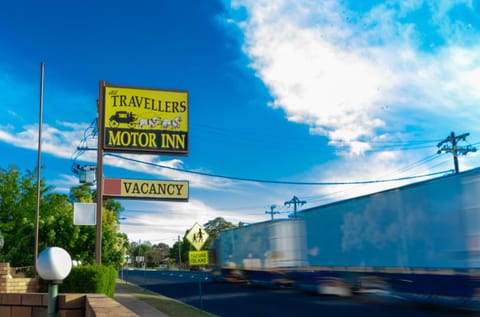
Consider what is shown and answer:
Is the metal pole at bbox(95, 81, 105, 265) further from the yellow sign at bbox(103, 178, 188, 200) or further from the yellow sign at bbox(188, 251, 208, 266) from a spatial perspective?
the yellow sign at bbox(188, 251, 208, 266)

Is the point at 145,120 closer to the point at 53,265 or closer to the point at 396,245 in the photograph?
the point at 396,245

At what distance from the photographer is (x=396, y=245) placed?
16453mm

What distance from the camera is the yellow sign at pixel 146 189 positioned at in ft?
66.1

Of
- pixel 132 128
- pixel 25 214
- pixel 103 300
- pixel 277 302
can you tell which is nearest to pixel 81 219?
pixel 132 128

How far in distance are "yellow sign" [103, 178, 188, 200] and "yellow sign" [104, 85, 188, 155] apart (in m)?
1.31

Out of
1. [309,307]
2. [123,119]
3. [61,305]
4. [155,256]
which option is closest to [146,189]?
[123,119]

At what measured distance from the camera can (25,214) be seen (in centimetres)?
3434

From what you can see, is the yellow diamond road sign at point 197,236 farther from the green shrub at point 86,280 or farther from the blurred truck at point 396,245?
the blurred truck at point 396,245

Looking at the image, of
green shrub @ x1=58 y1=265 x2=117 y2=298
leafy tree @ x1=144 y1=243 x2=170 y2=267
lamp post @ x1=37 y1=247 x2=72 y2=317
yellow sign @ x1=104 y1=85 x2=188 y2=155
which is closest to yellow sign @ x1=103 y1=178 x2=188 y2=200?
yellow sign @ x1=104 y1=85 x2=188 y2=155

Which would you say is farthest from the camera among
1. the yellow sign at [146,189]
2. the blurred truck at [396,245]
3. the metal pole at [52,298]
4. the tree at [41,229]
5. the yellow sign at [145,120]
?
the tree at [41,229]

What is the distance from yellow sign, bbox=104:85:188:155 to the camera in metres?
20.6

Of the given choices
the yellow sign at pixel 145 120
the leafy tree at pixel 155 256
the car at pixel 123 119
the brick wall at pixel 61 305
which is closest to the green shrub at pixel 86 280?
the yellow sign at pixel 145 120

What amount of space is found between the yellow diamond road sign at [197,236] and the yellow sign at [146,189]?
4859mm

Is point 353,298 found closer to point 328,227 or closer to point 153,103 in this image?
point 328,227
